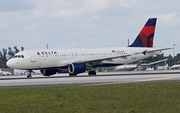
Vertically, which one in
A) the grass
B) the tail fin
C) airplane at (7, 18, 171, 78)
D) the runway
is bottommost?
the grass

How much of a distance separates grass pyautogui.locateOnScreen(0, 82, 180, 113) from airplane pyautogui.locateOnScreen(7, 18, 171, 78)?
3058 centimetres

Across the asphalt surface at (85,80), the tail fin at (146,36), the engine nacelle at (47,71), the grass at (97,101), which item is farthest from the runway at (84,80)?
the tail fin at (146,36)

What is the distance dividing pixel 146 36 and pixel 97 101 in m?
46.1

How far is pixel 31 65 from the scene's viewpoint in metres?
60.5

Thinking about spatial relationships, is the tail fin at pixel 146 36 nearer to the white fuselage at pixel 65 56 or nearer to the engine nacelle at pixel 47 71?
the white fuselage at pixel 65 56

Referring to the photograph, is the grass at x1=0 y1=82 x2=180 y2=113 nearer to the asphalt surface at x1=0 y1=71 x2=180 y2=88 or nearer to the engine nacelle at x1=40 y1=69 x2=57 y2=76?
the asphalt surface at x1=0 y1=71 x2=180 y2=88

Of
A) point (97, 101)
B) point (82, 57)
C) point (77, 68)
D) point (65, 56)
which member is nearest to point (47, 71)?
point (65, 56)

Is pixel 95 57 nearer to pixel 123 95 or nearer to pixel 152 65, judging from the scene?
pixel 123 95

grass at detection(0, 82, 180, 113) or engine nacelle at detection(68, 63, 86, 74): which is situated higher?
engine nacelle at detection(68, 63, 86, 74)

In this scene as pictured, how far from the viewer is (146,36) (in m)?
69.4

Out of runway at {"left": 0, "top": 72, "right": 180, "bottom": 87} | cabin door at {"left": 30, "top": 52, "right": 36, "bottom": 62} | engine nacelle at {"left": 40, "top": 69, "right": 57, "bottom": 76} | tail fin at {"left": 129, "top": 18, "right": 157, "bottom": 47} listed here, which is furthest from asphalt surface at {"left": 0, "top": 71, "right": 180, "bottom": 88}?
tail fin at {"left": 129, "top": 18, "right": 157, "bottom": 47}

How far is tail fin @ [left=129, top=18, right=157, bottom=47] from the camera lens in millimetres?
69250

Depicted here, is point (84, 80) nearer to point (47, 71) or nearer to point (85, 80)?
point (85, 80)

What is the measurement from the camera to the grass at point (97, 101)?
2095cm
